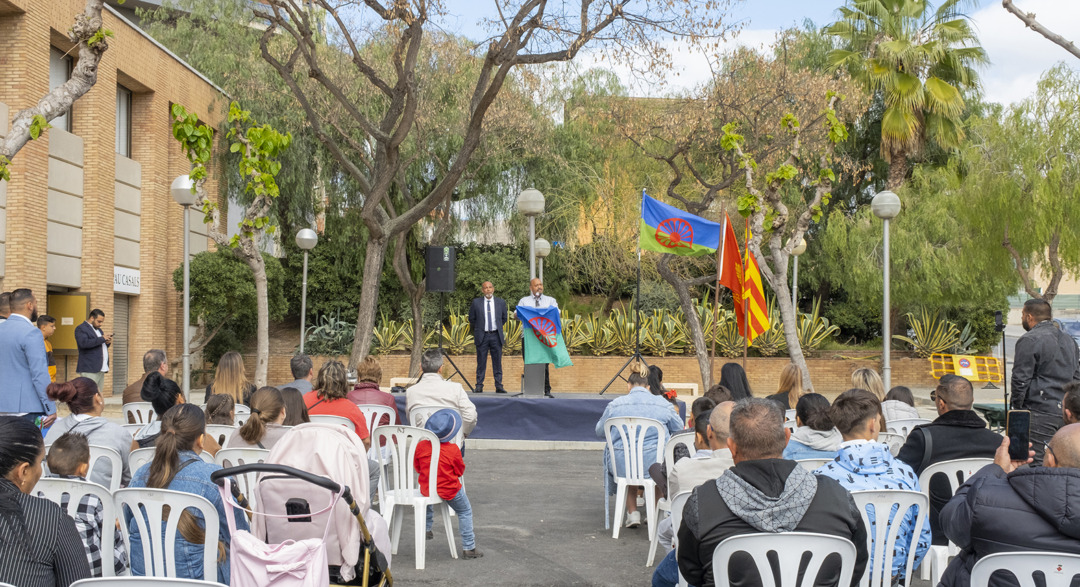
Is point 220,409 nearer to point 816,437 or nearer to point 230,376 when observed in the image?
point 230,376

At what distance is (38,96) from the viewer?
17609 millimetres

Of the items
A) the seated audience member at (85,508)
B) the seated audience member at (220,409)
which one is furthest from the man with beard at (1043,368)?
the seated audience member at (85,508)

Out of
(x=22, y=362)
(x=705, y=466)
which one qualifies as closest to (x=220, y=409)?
(x=22, y=362)

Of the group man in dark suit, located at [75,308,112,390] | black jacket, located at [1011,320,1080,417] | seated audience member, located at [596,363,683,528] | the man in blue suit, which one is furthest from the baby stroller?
man in dark suit, located at [75,308,112,390]

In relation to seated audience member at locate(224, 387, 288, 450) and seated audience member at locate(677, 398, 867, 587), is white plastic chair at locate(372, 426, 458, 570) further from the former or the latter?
seated audience member at locate(677, 398, 867, 587)

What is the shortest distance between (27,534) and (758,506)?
230cm

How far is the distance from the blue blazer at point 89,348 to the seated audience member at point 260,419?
9960 millimetres

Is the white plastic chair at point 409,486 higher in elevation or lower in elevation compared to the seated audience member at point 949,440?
lower

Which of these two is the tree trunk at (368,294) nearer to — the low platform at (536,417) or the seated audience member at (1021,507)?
the low platform at (536,417)

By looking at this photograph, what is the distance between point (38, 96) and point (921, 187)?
2061cm

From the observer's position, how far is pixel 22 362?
319 inches

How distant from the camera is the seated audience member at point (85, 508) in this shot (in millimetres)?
4129

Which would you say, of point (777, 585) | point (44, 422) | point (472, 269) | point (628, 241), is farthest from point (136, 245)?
point (777, 585)

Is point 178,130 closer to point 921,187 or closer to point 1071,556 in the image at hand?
point 1071,556
